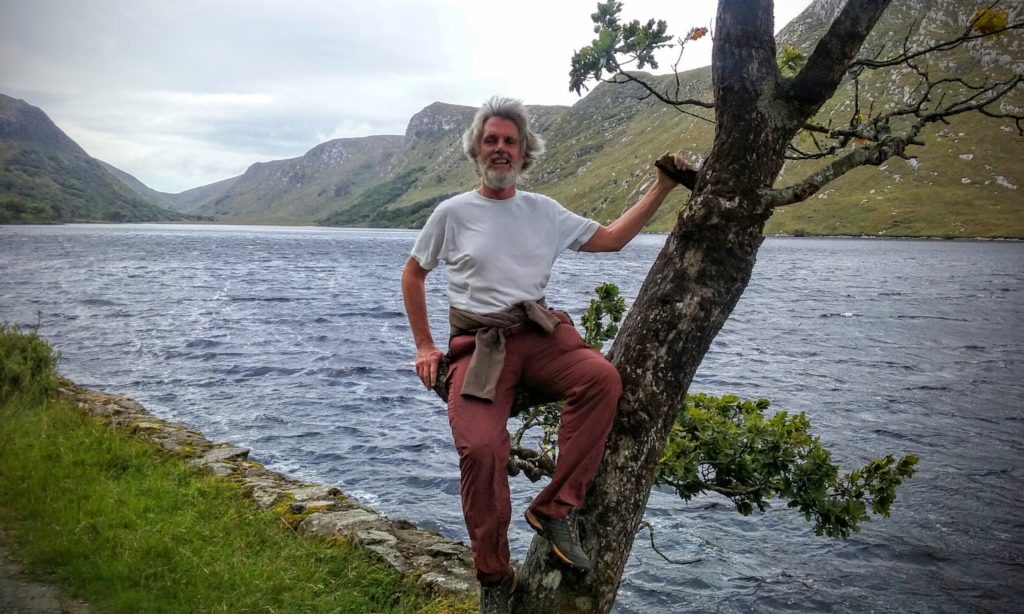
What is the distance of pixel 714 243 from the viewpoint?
14.4ft

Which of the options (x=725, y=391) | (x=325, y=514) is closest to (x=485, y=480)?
(x=325, y=514)

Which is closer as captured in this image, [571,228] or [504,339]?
[504,339]

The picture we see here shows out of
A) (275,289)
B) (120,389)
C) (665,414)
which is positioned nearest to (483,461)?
(665,414)

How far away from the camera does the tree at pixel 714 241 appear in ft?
14.1

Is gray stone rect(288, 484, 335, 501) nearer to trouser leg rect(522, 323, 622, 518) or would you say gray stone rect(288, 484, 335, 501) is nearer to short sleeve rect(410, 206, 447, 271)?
short sleeve rect(410, 206, 447, 271)

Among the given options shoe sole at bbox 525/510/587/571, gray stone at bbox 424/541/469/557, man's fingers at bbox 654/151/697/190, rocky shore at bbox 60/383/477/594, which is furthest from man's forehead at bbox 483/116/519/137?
gray stone at bbox 424/541/469/557

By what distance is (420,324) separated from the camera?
17.1 ft

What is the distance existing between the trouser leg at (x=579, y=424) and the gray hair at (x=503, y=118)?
1879mm

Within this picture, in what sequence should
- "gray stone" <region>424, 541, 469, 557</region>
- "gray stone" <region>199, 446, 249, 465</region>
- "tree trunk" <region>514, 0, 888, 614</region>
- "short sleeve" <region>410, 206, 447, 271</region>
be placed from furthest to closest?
1. "gray stone" <region>199, 446, 249, 465</region>
2. "gray stone" <region>424, 541, 469, 557</region>
3. "short sleeve" <region>410, 206, 447, 271</region>
4. "tree trunk" <region>514, 0, 888, 614</region>

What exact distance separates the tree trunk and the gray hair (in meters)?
1.55

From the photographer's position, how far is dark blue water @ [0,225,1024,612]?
1295 centimetres

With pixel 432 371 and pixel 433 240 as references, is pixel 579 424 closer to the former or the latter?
pixel 432 371

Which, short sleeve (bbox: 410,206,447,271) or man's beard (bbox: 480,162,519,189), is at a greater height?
man's beard (bbox: 480,162,519,189)

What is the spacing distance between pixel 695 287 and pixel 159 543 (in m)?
6.91
